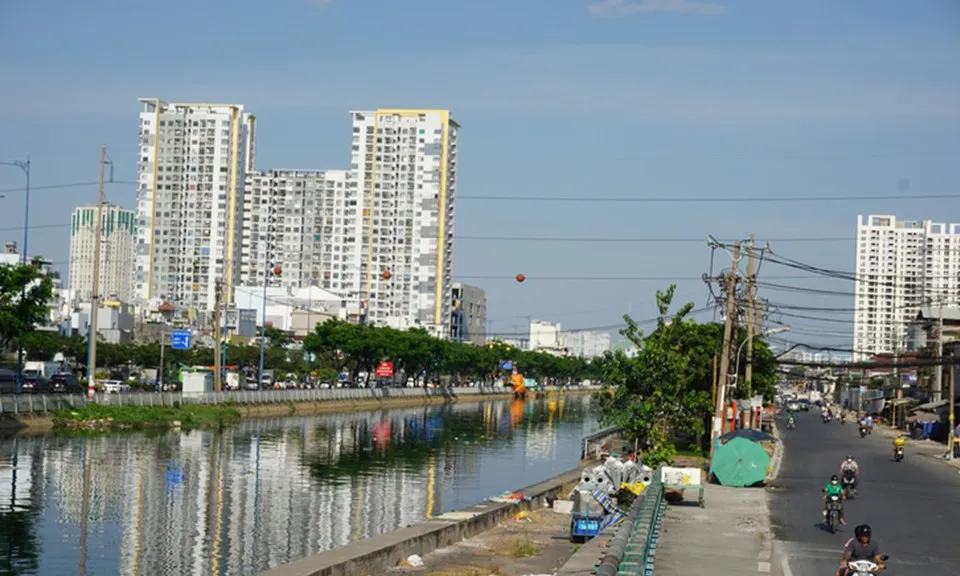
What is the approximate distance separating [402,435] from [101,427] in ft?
66.7

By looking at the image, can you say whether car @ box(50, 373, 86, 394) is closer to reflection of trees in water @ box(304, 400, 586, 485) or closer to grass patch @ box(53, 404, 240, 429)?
grass patch @ box(53, 404, 240, 429)

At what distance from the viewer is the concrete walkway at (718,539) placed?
24266 millimetres

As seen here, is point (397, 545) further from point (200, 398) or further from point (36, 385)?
point (36, 385)

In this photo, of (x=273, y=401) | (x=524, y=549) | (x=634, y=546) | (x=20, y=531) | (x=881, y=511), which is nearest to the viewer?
(x=634, y=546)

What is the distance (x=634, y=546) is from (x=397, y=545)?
7630 millimetres

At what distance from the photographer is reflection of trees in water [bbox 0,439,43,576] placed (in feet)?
89.8

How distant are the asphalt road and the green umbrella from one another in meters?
0.91

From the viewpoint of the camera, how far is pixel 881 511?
3694 centimetres

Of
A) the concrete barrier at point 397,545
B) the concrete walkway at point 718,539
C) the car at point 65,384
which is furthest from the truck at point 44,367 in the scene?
the concrete barrier at point 397,545

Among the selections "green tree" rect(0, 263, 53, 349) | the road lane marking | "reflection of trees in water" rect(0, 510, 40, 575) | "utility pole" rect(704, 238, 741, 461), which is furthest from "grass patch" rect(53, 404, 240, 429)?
the road lane marking

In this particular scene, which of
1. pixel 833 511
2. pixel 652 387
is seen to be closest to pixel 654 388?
pixel 652 387

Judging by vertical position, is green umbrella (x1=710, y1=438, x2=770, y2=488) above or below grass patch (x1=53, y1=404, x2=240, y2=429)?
above

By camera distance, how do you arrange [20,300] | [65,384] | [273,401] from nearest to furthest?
1. [20,300]
2. [65,384]
3. [273,401]

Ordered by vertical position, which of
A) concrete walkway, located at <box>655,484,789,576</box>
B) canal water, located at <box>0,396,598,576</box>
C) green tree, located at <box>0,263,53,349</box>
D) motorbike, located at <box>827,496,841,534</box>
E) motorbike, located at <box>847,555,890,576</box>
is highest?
green tree, located at <box>0,263,53,349</box>
